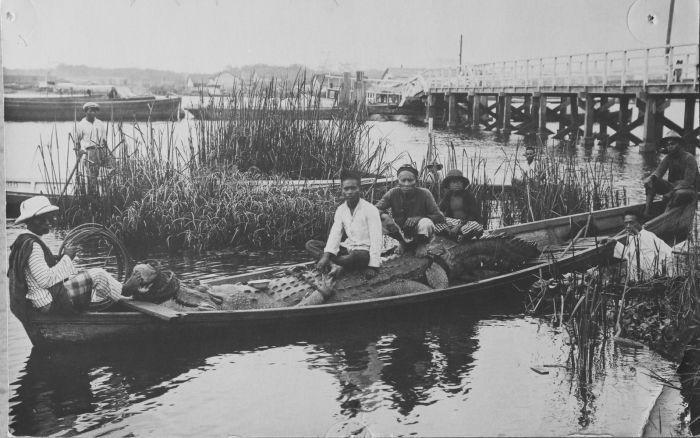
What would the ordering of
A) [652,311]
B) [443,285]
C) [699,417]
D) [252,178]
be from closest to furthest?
1. [699,417]
2. [652,311]
3. [443,285]
4. [252,178]

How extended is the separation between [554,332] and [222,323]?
231cm

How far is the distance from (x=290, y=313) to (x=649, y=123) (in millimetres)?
5099

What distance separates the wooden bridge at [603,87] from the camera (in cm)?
550

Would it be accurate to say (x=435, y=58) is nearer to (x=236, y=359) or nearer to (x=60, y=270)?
(x=236, y=359)

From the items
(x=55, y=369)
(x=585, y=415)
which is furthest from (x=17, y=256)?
(x=585, y=415)

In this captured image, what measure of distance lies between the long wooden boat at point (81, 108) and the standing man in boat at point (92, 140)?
0.10 metres

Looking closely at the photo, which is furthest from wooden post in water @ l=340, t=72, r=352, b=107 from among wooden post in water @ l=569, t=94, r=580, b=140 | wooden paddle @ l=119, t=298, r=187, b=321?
wooden post in water @ l=569, t=94, r=580, b=140

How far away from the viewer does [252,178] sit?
20.9 feet

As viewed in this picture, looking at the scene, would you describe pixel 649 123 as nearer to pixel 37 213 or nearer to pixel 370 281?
pixel 370 281

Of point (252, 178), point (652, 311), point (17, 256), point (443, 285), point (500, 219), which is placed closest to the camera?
point (17, 256)

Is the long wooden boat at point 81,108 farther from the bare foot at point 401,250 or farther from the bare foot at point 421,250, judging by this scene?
the bare foot at point 421,250

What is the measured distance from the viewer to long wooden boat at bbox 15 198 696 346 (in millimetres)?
4473

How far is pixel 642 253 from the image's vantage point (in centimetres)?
549

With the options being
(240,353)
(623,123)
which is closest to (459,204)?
(240,353)
